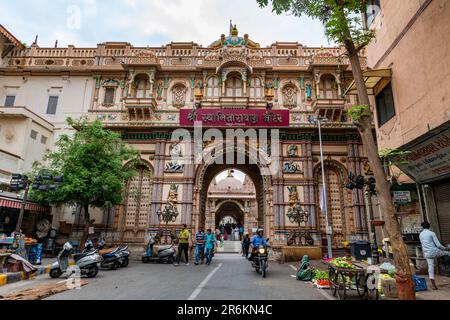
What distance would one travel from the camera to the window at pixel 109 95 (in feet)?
65.3

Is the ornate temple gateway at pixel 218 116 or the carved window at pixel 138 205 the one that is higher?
the ornate temple gateway at pixel 218 116

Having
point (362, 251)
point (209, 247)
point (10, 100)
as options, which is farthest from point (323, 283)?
point (10, 100)

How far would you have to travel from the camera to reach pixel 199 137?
1880 centimetres

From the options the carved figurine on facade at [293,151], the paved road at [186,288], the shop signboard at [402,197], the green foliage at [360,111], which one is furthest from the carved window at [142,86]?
the shop signboard at [402,197]

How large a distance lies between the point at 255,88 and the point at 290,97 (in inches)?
104

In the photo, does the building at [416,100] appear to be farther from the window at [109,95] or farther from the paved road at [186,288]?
the window at [109,95]

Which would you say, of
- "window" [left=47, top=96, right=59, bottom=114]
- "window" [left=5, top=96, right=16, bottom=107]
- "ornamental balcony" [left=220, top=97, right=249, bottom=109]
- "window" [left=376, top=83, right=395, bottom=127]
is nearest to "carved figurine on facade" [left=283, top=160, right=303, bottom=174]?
"ornamental balcony" [left=220, top=97, right=249, bottom=109]

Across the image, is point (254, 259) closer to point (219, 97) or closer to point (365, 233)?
point (365, 233)

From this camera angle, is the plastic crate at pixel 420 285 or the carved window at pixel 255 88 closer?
the plastic crate at pixel 420 285

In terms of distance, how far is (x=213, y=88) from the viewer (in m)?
20.0

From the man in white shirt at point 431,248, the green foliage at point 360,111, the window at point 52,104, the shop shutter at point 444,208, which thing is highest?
the window at point 52,104

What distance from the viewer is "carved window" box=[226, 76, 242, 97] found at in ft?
65.3

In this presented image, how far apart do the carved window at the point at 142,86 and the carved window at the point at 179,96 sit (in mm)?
1963
